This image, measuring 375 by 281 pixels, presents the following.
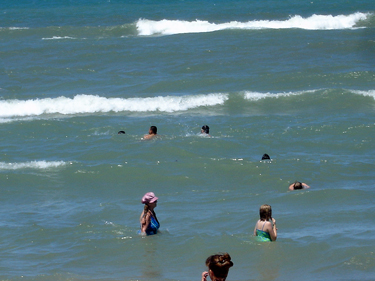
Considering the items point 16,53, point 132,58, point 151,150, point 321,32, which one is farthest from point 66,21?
point 151,150

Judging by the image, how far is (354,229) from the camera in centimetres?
888

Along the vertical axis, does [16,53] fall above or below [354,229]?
above

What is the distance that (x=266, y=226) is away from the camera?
8359 millimetres

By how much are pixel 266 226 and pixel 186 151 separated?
643 centimetres

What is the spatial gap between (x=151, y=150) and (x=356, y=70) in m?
12.0

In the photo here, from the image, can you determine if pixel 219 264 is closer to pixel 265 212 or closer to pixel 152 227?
pixel 265 212

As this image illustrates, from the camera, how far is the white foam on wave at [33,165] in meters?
13.8

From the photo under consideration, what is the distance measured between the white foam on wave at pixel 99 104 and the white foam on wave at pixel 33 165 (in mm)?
6535

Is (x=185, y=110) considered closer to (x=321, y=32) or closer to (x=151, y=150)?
(x=151, y=150)

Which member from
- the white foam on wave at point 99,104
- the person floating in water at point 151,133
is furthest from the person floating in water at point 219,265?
the white foam on wave at point 99,104

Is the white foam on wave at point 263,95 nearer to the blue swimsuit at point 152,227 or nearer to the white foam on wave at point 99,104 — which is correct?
the white foam on wave at point 99,104

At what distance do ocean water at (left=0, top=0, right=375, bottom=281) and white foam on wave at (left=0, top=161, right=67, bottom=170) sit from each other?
0.06 m

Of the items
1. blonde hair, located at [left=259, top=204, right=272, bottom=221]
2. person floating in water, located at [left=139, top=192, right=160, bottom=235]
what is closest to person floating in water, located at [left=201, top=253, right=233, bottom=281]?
blonde hair, located at [left=259, top=204, right=272, bottom=221]

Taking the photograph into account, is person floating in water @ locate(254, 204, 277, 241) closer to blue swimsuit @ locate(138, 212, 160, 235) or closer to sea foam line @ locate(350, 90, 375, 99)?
blue swimsuit @ locate(138, 212, 160, 235)
